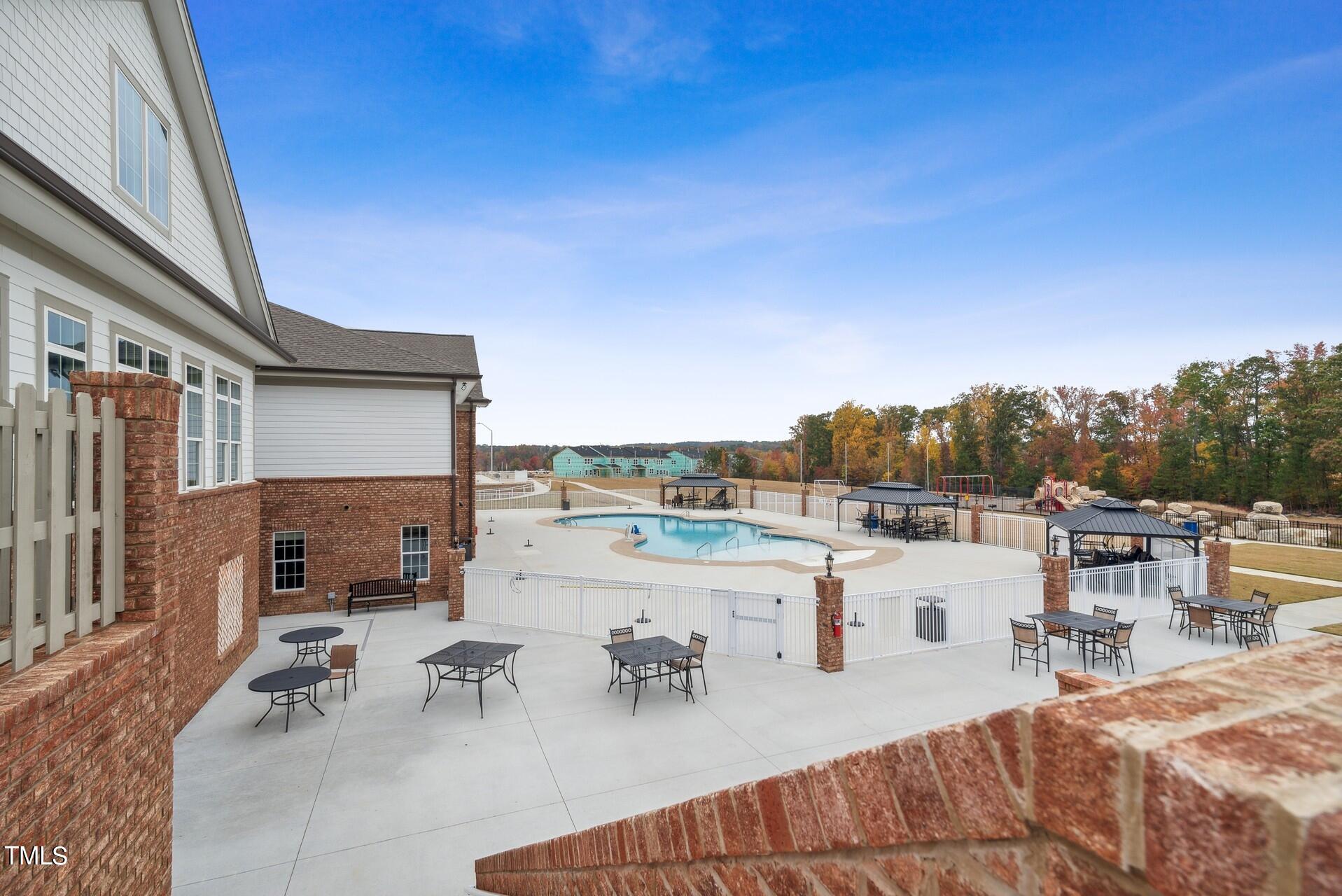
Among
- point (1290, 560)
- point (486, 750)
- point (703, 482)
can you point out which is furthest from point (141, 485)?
point (703, 482)

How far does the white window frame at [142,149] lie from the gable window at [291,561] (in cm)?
964

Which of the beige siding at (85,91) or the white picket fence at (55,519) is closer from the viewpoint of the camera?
the white picket fence at (55,519)

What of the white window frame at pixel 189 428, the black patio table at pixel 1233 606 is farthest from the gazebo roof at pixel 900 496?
the white window frame at pixel 189 428

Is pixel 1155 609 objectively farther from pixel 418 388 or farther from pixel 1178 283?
pixel 1178 283

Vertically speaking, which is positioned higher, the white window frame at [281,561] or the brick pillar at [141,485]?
the brick pillar at [141,485]

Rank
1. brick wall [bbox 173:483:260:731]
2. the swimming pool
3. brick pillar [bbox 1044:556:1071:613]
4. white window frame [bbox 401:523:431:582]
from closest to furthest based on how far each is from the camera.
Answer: brick wall [bbox 173:483:260:731], brick pillar [bbox 1044:556:1071:613], white window frame [bbox 401:523:431:582], the swimming pool

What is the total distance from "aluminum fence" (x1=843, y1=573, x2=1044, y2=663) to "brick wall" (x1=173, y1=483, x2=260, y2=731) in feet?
36.9

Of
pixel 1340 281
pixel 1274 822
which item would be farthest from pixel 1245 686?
pixel 1340 281

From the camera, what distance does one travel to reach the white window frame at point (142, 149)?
25.8ft

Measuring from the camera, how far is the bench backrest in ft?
53.6

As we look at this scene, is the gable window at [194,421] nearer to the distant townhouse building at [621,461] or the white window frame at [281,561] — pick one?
the white window frame at [281,561]

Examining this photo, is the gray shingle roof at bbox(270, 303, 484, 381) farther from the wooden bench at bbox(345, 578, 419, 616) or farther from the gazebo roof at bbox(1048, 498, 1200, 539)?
the gazebo roof at bbox(1048, 498, 1200, 539)

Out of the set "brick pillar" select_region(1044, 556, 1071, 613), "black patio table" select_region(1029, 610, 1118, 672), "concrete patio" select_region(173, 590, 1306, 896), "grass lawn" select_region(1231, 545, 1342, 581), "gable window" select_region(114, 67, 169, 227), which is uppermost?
"gable window" select_region(114, 67, 169, 227)

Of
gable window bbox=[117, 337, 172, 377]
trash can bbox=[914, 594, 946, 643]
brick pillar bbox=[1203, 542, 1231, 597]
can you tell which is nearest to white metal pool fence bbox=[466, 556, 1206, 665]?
trash can bbox=[914, 594, 946, 643]
